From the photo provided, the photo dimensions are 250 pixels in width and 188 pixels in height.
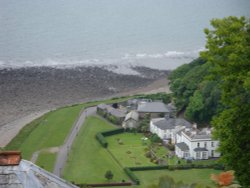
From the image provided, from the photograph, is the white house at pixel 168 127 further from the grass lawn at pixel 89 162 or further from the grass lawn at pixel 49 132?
the grass lawn at pixel 49 132

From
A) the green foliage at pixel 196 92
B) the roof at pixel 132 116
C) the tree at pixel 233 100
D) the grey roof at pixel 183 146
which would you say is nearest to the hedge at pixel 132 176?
the grey roof at pixel 183 146

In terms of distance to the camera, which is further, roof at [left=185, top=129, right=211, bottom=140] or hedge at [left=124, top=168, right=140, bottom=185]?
roof at [left=185, top=129, right=211, bottom=140]

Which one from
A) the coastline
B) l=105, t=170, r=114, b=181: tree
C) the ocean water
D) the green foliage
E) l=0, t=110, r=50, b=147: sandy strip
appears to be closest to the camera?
l=105, t=170, r=114, b=181: tree

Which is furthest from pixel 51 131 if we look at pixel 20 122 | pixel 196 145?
pixel 196 145

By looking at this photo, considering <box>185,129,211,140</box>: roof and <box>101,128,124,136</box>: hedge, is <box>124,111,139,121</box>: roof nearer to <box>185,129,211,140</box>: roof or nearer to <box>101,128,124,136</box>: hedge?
<box>101,128,124,136</box>: hedge

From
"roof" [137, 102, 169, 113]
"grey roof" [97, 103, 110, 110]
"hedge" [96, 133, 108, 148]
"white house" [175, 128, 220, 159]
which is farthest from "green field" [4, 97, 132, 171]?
"white house" [175, 128, 220, 159]

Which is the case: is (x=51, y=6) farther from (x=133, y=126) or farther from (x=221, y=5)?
(x=133, y=126)

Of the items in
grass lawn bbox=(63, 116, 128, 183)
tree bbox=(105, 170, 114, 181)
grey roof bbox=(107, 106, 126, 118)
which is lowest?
tree bbox=(105, 170, 114, 181)

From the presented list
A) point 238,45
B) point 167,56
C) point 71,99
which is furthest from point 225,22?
point 167,56
